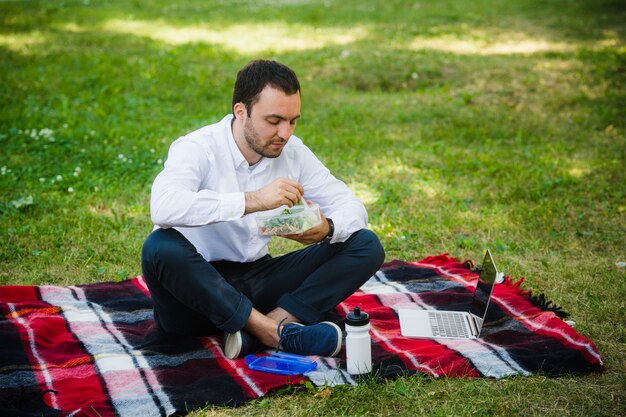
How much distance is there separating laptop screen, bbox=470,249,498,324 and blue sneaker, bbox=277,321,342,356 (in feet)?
2.57

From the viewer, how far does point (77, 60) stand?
9.75 metres

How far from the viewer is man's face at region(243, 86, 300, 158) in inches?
137

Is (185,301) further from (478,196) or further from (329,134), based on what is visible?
(329,134)

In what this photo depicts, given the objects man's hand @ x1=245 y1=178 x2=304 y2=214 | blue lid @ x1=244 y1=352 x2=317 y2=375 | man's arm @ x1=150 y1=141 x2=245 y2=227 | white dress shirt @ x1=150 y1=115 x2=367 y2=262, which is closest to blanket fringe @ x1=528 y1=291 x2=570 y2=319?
white dress shirt @ x1=150 y1=115 x2=367 y2=262

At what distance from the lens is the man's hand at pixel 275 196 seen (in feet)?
10.6

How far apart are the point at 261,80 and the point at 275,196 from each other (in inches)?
25.2

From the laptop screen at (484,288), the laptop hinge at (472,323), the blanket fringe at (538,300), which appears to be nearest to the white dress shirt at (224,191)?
the laptop screen at (484,288)

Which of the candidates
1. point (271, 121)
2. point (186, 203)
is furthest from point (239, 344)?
point (271, 121)

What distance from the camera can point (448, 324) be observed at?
12.4ft

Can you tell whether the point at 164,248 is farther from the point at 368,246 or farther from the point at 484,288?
the point at 484,288

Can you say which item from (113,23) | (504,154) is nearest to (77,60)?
(113,23)

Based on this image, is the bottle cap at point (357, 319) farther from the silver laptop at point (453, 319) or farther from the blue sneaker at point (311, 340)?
the silver laptop at point (453, 319)

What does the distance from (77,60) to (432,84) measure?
4.86m

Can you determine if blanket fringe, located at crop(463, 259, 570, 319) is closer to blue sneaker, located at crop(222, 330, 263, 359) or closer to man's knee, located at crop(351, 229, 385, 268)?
man's knee, located at crop(351, 229, 385, 268)
